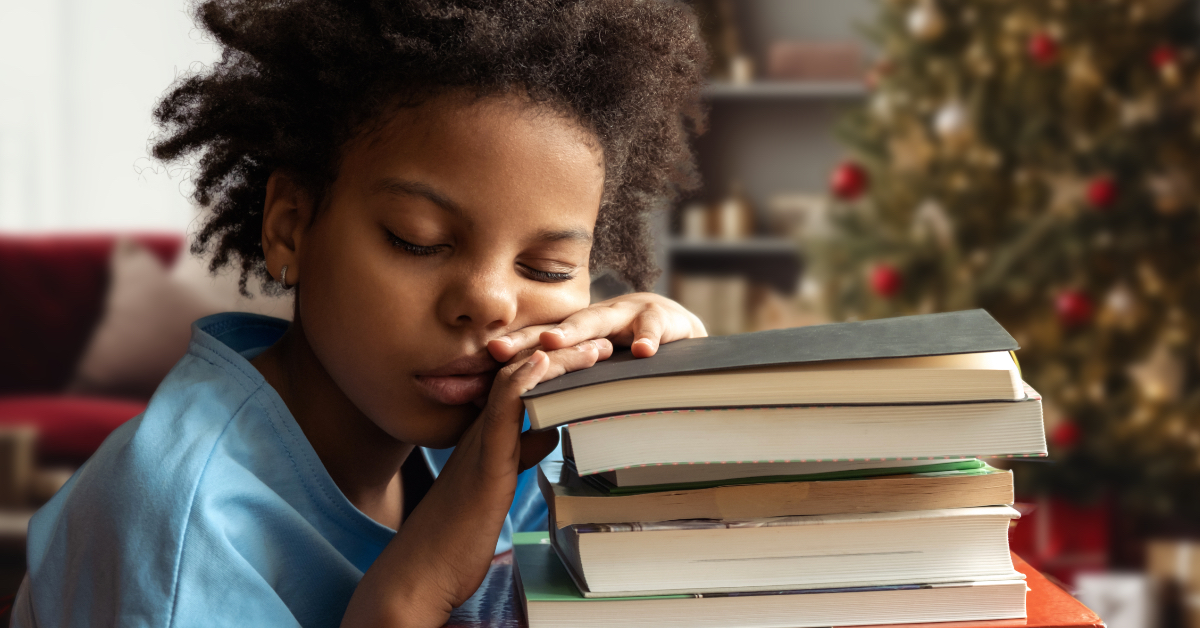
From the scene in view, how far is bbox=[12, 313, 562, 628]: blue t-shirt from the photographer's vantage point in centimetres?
59

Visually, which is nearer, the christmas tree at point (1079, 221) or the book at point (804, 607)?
the book at point (804, 607)

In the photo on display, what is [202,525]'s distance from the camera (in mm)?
599

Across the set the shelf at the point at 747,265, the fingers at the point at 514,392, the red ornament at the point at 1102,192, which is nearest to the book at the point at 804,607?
the fingers at the point at 514,392

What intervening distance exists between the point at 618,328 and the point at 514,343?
0.10 meters

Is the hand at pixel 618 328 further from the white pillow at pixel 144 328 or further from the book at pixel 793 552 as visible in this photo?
the white pillow at pixel 144 328

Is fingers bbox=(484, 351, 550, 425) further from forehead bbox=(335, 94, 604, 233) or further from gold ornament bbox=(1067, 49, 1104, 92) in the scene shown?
gold ornament bbox=(1067, 49, 1104, 92)

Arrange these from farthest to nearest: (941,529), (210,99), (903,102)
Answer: (903,102) < (210,99) < (941,529)

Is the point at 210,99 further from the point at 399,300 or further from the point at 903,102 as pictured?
the point at 903,102

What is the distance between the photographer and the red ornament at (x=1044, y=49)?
107 inches

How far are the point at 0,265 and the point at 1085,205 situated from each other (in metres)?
3.28

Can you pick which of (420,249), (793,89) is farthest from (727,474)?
(793,89)

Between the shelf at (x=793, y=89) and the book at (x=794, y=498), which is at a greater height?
the shelf at (x=793, y=89)

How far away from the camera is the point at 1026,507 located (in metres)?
0.65

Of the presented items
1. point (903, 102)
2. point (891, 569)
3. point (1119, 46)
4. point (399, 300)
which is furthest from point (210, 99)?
point (1119, 46)
